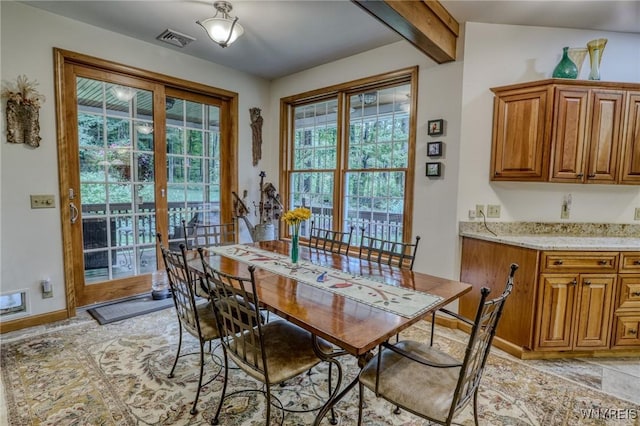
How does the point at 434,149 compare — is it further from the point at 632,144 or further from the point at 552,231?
the point at 632,144

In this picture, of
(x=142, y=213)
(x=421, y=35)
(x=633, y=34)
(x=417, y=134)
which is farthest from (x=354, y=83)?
(x=142, y=213)

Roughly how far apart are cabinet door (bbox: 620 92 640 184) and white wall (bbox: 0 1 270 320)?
4.71 metres

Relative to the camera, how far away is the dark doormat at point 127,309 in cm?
311

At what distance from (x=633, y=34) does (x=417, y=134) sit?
202 centimetres

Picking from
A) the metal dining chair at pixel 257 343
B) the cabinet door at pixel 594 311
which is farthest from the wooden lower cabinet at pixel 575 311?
the metal dining chair at pixel 257 343

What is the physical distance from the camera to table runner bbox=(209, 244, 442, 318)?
63.3 inches

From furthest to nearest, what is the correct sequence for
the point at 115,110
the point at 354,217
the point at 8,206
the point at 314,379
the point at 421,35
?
the point at 354,217
the point at 115,110
the point at 8,206
the point at 421,35
the point at 314,379

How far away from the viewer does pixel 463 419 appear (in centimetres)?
188

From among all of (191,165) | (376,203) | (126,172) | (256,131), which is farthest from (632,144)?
(126,172)

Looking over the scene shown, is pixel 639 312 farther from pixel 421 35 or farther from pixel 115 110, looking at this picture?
pixel 115 110

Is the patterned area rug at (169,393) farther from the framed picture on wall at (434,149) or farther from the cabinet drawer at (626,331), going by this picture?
the framed picture on wall at (434,149)

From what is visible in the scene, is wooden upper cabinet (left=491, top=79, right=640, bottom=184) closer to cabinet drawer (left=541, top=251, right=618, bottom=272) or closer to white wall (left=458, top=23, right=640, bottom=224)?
white wall (left=458, top=23, right=640, bottom=224)

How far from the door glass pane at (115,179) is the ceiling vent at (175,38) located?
0.63 meters

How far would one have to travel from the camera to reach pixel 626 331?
2.56 meters
